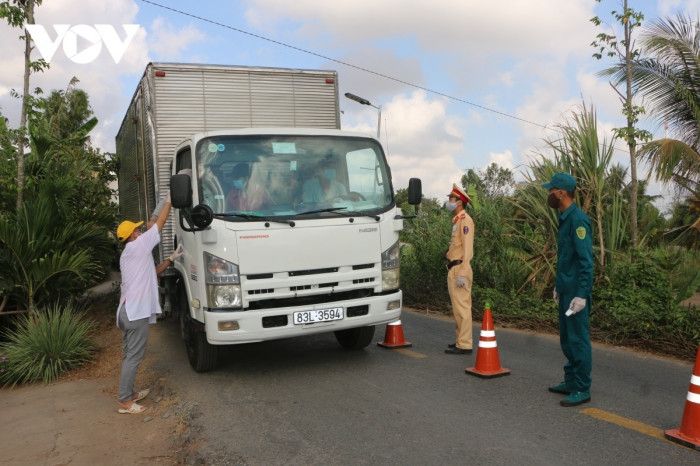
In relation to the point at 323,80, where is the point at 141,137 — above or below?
below

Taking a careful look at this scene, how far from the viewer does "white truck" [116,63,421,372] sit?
19.4ft

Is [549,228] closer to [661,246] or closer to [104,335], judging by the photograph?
[661,246]

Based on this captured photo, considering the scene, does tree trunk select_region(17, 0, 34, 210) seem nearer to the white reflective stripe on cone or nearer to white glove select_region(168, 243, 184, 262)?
white glove select_region(168, 243, 184, 262)

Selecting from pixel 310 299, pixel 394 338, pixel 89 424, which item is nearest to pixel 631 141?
pixel 394 338

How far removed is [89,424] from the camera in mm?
5680

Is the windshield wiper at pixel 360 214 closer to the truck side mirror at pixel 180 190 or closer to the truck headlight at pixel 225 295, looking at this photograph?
the truck headlight at pixel 225 295

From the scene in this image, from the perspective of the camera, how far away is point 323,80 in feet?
27.9

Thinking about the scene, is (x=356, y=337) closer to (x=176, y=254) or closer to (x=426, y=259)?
(x=176, y=254)

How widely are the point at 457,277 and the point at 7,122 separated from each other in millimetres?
6935

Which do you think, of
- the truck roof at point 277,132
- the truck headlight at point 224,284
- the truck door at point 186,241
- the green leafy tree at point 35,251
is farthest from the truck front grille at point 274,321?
the green leafy tree at point 35,251

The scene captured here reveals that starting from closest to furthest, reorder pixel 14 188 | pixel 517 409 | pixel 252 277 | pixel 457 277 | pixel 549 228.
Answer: pixel 517 409
pixel 252 277
pixel 457 277
pixel 14 188
pixel 549 228

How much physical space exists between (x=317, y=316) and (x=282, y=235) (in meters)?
0.85

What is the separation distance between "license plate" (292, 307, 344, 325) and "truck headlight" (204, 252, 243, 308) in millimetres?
573

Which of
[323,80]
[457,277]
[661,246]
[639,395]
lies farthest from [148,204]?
[661,246]
